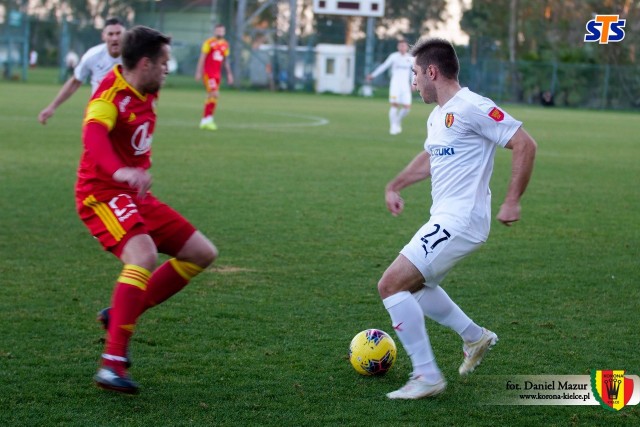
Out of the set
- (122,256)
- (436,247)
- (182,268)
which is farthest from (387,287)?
(122,256)

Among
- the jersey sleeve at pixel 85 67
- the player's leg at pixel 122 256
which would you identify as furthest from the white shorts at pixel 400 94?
the player's leg at pixel 122 256

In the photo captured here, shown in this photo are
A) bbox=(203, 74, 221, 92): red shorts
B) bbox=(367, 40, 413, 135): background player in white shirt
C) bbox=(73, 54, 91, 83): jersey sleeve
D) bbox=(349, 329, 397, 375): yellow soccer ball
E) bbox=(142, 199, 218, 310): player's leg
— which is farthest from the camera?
bbox=(367, 40, 413, 135): background player in white shirt

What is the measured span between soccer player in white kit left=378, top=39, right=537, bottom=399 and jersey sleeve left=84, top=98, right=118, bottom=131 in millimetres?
1522

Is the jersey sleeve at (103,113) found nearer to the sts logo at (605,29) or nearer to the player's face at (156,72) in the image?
the player's face at (156,72)

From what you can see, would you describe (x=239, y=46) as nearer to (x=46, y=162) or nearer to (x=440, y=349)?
(x=46, y=162)

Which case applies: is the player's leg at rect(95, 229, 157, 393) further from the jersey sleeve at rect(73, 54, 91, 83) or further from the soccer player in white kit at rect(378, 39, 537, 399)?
the jersey sleeve at rect(73, 54, 91, 83)

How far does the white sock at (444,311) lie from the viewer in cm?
489

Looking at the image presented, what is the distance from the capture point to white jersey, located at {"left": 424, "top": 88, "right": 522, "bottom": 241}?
181 inches

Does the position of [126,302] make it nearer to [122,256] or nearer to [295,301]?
[122,256]

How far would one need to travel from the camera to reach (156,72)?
4.83 meters

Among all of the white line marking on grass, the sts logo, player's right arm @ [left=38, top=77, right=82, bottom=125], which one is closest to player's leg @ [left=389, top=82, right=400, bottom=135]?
the white line marking on grass

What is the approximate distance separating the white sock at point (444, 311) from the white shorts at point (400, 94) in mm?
17917

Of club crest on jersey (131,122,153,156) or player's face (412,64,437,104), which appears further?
club crest on jersey (131,122,153,156)

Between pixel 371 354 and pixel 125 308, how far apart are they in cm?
128
